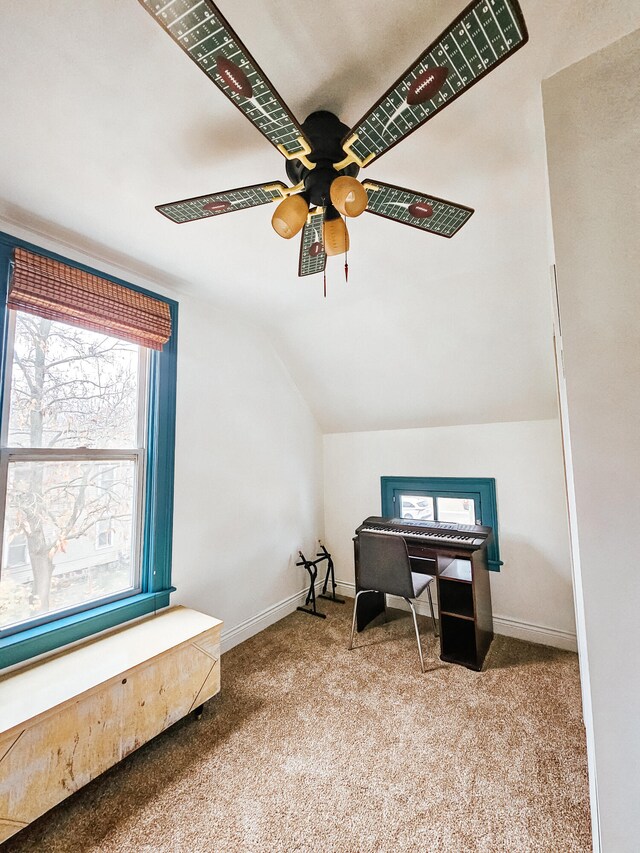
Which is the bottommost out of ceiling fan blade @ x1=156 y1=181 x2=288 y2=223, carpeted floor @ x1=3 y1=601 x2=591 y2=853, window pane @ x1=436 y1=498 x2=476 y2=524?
carpeted floor @ x1=3 y1=601 x2=591 y2=853

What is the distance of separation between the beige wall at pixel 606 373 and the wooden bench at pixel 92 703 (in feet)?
5.71

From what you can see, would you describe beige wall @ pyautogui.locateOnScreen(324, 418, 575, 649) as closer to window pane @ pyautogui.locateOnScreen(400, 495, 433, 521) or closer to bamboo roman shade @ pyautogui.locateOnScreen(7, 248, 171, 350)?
window pane @ pyautogui.locateOnScreen(400, 495, 433, 521)

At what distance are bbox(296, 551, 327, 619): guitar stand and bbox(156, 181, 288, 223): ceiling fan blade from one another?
2.84 m

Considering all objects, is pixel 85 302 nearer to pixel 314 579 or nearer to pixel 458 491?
pixel 314 579

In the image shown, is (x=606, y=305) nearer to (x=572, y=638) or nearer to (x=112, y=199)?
(x=112, y=199)

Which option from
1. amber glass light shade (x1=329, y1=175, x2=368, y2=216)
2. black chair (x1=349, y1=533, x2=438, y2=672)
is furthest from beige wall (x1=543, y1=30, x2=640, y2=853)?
black chair (x1=349, y1=533, x2=438, y2=672)

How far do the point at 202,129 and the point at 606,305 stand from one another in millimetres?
1380

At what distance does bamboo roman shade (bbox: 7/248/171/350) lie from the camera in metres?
1.74

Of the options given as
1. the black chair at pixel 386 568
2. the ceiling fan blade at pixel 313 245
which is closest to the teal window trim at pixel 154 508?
the ceiling fan blade at pixel 313 245

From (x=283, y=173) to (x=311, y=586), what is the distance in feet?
10.1

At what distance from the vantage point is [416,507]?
3.30 metres

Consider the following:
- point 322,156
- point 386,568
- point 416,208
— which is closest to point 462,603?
point 386,568

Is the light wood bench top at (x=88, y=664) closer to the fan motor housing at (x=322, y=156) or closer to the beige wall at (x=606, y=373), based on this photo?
the beige wall at (x=606, y=373)

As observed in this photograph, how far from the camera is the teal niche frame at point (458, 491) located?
112 inches
